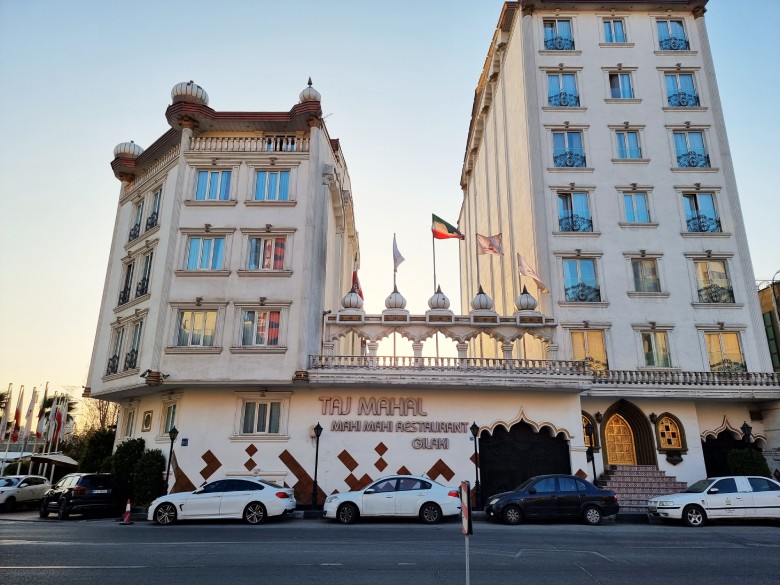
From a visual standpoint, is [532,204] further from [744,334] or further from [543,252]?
[744,334]

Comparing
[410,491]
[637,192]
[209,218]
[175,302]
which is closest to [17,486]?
[175,302]

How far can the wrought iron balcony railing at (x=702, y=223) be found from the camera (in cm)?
2633

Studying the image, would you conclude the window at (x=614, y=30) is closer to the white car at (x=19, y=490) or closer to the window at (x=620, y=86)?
the window at (x=620, y=86)

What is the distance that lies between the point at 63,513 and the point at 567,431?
62.5 feet

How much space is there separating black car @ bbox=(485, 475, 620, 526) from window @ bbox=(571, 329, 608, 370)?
8331mm

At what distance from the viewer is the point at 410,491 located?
53.7 ft

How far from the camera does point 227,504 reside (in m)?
16.3

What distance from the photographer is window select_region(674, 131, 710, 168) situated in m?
27.4

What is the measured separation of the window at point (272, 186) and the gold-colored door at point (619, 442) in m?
17.6

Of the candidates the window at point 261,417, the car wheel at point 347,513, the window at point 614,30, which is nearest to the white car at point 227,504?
the car wheel at point 347,513

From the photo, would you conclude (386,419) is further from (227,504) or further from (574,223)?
(574,223)

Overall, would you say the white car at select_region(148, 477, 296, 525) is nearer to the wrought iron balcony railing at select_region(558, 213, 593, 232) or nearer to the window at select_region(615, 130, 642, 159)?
the wrought iron balcony railing at select_region(558, 213, 593, 232)

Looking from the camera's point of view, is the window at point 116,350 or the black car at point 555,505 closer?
the black car at point 555,505

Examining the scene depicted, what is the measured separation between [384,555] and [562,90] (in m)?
26.4
